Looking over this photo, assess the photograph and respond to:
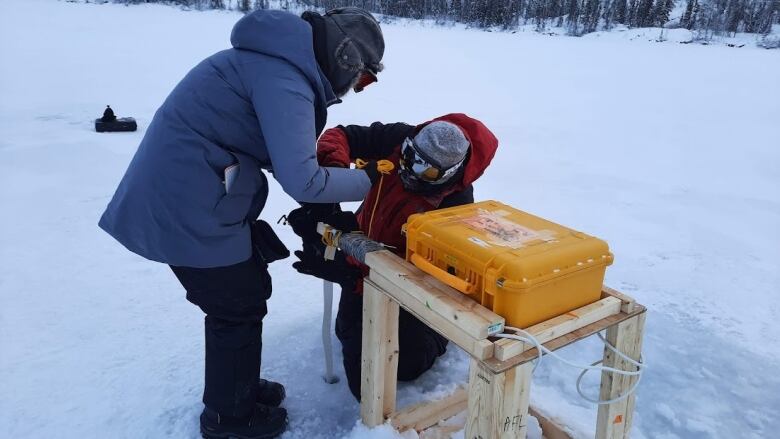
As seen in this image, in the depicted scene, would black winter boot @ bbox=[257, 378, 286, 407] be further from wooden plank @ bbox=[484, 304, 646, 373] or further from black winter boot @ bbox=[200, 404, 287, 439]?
wooden plank @ bbox=[484, 304, 646, 373]

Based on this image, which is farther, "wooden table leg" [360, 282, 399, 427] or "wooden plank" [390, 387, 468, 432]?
"wooden plank" [390, 387, 468, 432]

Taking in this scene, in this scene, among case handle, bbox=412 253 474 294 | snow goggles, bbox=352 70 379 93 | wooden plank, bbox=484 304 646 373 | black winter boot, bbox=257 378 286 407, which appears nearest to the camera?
wooden plank, bbox=484 304 646 373

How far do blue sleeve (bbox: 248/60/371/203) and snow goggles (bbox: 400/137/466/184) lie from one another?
47 centimetres

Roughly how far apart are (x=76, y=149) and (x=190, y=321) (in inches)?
149

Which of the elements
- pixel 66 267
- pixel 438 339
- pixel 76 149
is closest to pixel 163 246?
pixel 438 339

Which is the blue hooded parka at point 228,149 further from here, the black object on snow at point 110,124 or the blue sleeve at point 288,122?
the black object on snow at point 110,124

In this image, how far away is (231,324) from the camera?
177 centimetres

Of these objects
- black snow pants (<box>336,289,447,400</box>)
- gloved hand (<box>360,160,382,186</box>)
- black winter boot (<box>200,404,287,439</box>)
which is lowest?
black winter boot (<box>200,404,287,439</box>)

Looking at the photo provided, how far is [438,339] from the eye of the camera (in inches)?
93.8

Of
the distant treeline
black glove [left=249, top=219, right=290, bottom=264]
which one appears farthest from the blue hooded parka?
the distant treeline

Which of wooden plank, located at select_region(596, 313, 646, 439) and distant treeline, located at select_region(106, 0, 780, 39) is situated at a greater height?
distant treeline, located at select_region(106, 0, 780, 39)

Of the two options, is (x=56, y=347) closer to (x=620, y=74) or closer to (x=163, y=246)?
(x=163, y=246)

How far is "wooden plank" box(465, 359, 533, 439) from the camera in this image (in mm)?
1274

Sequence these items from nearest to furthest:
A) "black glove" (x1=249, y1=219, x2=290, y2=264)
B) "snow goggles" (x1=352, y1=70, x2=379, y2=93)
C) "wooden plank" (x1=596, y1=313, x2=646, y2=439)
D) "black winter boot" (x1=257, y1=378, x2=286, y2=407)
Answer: "wooden plank" (x1=596, y1=313, x2=646, y2=439)
"snow goggles" (x1=352, y1=70, x2=379, y2=93)
"black glove" (x1=249, y1=219, x2=290, y2=264)
"black winter boot" (x1=257, y1=378, x2=286, y2=407)
